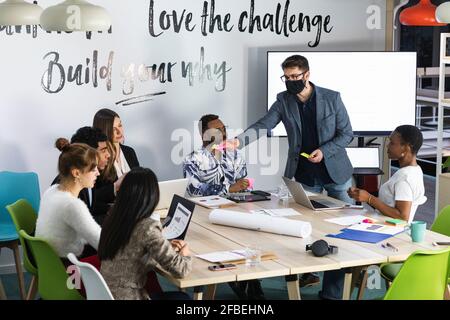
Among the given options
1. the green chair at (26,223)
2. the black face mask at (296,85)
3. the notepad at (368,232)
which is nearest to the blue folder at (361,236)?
the notepad at (368,232)

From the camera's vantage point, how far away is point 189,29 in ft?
22.4

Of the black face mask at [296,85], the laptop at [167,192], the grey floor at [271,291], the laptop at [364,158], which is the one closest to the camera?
the laptop at [167,192]

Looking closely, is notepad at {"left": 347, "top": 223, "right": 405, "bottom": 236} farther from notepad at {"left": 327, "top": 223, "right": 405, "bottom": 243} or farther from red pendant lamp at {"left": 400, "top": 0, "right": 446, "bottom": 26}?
red pendant lamp at {"left": 400, "top": 0, "right": 446, "bottom": 26}

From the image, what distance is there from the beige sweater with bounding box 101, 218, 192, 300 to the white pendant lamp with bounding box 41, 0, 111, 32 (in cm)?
139

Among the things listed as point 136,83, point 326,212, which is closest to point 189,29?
point 136,83

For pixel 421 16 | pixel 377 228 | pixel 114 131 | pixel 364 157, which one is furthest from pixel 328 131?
pixel 421 16

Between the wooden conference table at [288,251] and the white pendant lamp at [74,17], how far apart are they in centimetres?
129

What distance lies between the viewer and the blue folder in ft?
14.8

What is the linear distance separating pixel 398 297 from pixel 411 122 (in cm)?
340

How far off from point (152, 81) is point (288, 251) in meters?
2.81

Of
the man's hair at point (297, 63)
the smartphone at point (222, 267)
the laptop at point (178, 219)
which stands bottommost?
the smartphone at point (222, 267)

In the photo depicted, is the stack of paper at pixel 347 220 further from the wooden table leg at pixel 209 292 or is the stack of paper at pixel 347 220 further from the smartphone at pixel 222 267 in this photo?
the smartphone at pixel 222 267

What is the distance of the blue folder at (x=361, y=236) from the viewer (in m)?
4.51

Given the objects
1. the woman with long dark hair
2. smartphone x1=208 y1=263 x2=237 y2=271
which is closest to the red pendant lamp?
smartphone x1=208 y1=263 x2=237 y2=271
